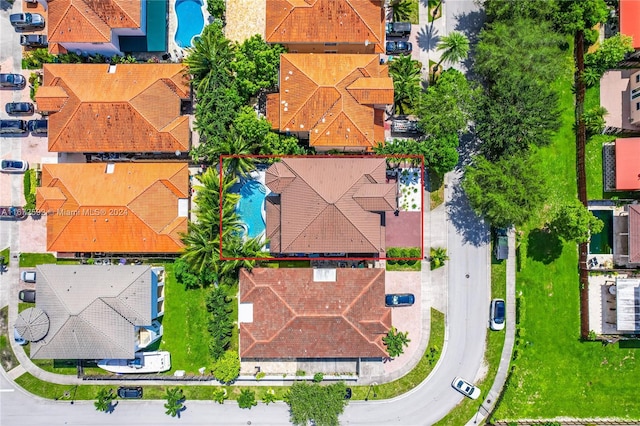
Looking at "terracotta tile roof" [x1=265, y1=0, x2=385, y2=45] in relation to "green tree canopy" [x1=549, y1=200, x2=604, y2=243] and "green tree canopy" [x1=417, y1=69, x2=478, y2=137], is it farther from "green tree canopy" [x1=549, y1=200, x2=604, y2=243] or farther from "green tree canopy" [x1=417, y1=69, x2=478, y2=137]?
"green tree canopy" [x1=549, y1=200, x2=604, y2=243]

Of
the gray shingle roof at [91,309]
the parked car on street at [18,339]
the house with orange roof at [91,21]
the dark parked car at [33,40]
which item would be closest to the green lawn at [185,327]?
the gray shingle roof at [91,309]

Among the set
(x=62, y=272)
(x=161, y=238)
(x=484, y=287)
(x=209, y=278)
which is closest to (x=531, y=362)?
(x=484, y=287)

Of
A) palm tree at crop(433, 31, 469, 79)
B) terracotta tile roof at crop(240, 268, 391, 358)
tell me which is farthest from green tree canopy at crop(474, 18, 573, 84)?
terracotta tile roof at crop(240, 268, 391, 358)

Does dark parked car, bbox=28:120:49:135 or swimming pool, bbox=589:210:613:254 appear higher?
dark parked car, bbox=28:120:49:135

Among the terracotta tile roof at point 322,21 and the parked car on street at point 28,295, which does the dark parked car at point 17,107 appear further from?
the terracotta tile roof at point 322,21

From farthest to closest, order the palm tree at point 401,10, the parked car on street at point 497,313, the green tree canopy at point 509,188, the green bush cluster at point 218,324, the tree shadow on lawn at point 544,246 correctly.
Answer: the tree shadow on lawn at point 544,246
the palm tree at point 401,10
the parked car on street at point 497,313
the green bush cluster at point 218,324
the green tree canopy at point 509,188

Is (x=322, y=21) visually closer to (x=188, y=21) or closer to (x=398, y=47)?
(x=398, y=47)

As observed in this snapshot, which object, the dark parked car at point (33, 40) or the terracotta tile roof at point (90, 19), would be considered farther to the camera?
the dark parked car at point (33, 40)

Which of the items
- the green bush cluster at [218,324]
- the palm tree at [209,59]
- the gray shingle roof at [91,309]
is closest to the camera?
the gray shingle roof at [91,309]
